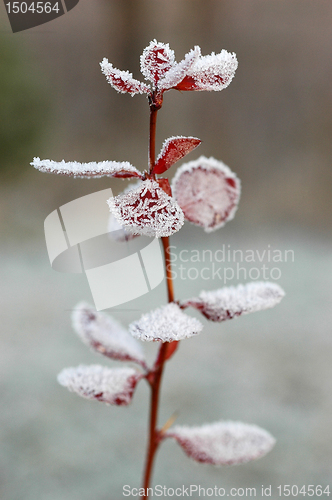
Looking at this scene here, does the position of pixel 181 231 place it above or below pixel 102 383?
above

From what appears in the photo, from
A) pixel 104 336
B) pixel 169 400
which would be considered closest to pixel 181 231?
pixel 169 400

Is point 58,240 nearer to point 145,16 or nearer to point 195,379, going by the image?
point 195,379

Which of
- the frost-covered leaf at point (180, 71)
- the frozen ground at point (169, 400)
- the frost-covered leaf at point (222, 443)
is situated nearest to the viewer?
the frost-covered leaf at point (180, 71)

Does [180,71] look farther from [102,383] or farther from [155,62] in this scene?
[102,383]

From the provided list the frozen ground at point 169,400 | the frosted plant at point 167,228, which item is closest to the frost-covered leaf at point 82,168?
the frosted plant at point 167,228

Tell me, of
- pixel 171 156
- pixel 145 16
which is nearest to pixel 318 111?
pixel 145 16

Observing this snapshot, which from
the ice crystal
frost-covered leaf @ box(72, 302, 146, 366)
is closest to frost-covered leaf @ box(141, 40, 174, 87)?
the ice crystal

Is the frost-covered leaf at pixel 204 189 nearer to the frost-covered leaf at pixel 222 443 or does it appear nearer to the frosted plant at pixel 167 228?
the frosted plant at pixel 167 228
